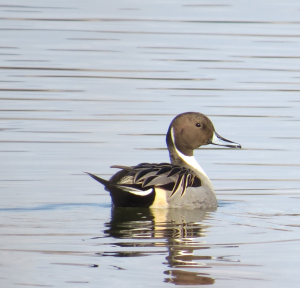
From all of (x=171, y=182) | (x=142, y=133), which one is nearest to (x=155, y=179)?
(x=171, y=182)

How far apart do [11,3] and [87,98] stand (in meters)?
8.73

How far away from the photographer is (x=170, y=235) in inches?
294

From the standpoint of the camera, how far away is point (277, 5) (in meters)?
21.6

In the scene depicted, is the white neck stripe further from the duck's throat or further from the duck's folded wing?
the duck's folded wing

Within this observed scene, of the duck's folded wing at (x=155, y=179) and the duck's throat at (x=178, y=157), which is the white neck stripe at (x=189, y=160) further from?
the duck's folded wing at (x=155, y=179)

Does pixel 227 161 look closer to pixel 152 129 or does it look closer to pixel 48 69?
pixel 152 129

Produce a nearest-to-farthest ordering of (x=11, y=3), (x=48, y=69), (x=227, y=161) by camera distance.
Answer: (x=227, y=161), (x=48, y=69), (x=11, y=3)

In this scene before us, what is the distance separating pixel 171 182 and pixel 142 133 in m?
3.34

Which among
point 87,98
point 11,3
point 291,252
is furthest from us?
point 11,3

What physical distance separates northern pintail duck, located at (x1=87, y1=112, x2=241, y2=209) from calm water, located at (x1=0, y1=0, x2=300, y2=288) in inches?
5.0

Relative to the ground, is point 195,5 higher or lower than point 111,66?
higher

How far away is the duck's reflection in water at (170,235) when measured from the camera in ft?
20.7

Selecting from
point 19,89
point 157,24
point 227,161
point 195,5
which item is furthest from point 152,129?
point 195,5

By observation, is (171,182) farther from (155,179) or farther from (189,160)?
(189,160)
